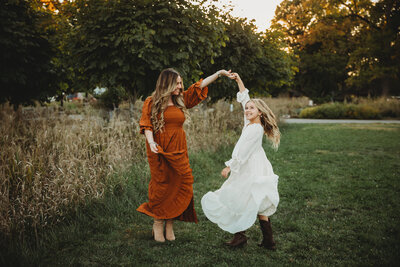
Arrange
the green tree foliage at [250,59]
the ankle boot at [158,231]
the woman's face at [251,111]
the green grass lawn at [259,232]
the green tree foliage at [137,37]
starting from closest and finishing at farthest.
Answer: the green grass lawn at [259,232] < the woman's face at [251,111] < the ankle boot at [158,231] < the green tree foliage at [137,37] < the green tree foliage at [250,59]

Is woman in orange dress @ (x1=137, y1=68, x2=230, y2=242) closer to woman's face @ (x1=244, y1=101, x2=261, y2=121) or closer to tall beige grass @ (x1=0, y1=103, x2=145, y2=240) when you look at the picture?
woman's face @ (x1=244, y1=101, x2=261, y2=121)

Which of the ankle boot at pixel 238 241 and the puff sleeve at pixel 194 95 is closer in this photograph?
the ankle boot at pixel 238 241

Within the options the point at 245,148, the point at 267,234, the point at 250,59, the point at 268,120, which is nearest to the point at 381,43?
the point at 250,59

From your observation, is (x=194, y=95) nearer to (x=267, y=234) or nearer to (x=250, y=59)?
(x=267, y=234)

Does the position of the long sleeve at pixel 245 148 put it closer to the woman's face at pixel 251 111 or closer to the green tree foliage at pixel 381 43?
the woman's face at pixel 251 111

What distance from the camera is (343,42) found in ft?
102

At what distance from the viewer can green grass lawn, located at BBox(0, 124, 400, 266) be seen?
3.11 meters

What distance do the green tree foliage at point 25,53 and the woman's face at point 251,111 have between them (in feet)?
18.2

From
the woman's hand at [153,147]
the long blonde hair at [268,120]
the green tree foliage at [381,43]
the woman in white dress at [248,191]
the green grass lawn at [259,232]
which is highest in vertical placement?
the green tree foliage at [381,43]

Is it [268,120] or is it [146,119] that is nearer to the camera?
[146,119]

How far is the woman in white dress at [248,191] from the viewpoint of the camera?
3152 mm

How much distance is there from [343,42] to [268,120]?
108ft

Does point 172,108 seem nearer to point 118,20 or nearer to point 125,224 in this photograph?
point 125,224

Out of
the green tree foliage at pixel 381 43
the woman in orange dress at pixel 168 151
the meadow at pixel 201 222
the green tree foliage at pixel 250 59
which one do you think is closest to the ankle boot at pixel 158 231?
the woman in orange dress at pixel 168 151
